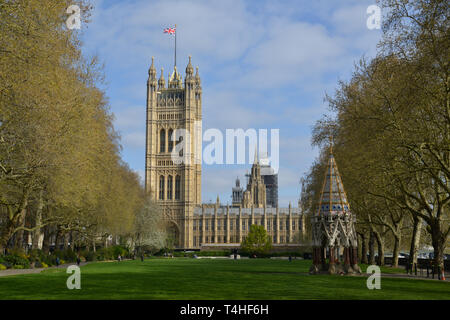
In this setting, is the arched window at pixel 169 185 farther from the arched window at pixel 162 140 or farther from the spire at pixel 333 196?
the spire at pixel 333 196

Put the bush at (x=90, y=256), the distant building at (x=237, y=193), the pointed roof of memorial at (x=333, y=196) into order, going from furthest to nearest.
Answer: the distant building at (x=237, y=193) → the bush at (x=90, y=256) → the pointed roof of memorial at (x=333, y=196)

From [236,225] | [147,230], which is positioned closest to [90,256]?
[147,230]

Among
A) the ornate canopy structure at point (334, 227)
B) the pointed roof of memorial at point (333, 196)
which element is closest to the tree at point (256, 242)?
the ornate canopy structure at point (334, 227)

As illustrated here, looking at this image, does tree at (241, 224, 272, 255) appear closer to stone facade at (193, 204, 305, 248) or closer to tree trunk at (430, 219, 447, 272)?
stone facade at (193, 204, 305, 248)

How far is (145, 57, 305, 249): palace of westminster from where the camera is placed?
140m

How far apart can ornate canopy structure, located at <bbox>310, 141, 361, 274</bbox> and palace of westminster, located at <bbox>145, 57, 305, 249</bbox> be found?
10844 centimetres

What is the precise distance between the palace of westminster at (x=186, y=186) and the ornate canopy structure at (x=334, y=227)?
10844cm

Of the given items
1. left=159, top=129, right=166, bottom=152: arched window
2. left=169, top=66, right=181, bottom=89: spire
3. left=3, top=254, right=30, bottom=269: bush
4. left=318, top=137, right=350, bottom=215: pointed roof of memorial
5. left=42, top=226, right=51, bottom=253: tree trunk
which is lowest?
Result: left=3, top=254, right=30, bottom=269: bush

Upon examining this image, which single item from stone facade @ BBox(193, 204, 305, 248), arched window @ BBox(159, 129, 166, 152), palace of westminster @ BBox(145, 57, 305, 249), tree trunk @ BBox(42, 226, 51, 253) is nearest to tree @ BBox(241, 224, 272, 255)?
palace of westminster @ BBox(145, 57, 305, 249)

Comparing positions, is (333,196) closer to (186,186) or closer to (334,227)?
(334,227)

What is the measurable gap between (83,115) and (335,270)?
17.4 metres

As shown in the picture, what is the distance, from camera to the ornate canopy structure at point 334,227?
29681mm

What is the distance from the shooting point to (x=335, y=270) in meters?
30.0

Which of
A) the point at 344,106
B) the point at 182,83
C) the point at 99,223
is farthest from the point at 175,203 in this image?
the point at 344,106
